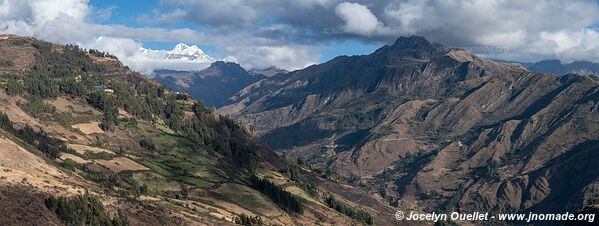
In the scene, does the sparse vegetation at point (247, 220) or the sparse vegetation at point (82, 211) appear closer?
the sparse vegetation at point (82, 211)

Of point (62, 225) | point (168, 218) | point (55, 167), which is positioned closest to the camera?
point (62, 225)

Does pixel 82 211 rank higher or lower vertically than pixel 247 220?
higher

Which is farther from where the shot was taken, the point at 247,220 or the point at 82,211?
the point at 247,220

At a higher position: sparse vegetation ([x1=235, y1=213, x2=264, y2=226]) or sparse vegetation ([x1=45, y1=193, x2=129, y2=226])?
sparse vegetation ([x1=45, y1=193, x2=129, y2=226])

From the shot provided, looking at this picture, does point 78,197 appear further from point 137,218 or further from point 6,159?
point 6,159

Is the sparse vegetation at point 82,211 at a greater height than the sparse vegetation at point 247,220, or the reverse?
the sparse vegetation at point 82,211

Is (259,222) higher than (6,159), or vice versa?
(6,159)

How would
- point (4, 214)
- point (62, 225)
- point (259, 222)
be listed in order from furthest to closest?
point (259, 222) < point (62, 225) < point (4, 214)

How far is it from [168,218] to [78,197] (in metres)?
21.7

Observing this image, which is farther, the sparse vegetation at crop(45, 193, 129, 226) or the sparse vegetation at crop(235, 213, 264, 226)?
the sparse vegetation at crop(235, 213, 264, 226)

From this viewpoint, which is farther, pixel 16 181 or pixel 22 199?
pixel 16 181

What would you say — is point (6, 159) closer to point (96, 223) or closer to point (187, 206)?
point (96, 223)

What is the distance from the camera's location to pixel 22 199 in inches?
4481

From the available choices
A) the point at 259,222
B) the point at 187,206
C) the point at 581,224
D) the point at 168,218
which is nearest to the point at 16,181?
the point at 168,218
